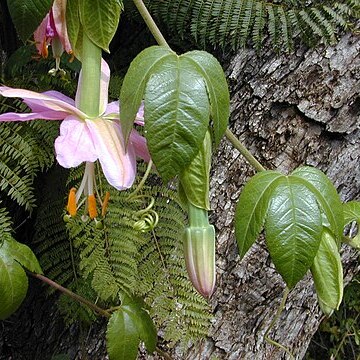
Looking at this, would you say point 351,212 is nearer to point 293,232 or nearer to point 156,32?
point 293,232

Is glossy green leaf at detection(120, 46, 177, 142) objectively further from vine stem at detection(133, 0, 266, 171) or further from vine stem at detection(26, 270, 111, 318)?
vine stem at detection(26, 270, 111, 318)

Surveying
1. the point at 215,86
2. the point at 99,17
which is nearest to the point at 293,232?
the point at 215,86

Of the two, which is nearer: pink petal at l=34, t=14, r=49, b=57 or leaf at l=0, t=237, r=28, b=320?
pink petal at l=34, t=14, r=49, b=57

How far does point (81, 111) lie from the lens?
58 cm

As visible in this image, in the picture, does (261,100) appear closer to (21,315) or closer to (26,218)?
(26,218)

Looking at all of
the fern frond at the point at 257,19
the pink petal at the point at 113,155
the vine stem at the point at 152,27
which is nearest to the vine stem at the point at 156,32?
the vine stem at the point at 152,27

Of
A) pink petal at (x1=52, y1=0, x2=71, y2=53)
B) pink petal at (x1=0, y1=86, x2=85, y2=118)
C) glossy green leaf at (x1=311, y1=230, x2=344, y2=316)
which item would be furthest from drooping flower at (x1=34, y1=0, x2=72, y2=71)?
glossy green leaf at (x1=311, y1=230, x2=344, y2=316)

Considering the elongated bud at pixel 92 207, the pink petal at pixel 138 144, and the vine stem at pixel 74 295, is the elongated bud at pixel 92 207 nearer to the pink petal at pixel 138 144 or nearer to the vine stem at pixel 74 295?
the pink petal at pixel 138 144

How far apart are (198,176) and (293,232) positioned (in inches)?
4.2

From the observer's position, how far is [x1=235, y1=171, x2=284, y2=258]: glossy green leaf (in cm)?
60

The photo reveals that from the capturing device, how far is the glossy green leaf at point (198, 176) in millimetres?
538

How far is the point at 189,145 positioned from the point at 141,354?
22.9 inches

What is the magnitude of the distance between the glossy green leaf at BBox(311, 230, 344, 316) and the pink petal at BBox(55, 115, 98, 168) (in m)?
0.25

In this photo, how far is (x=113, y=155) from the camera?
544mm
